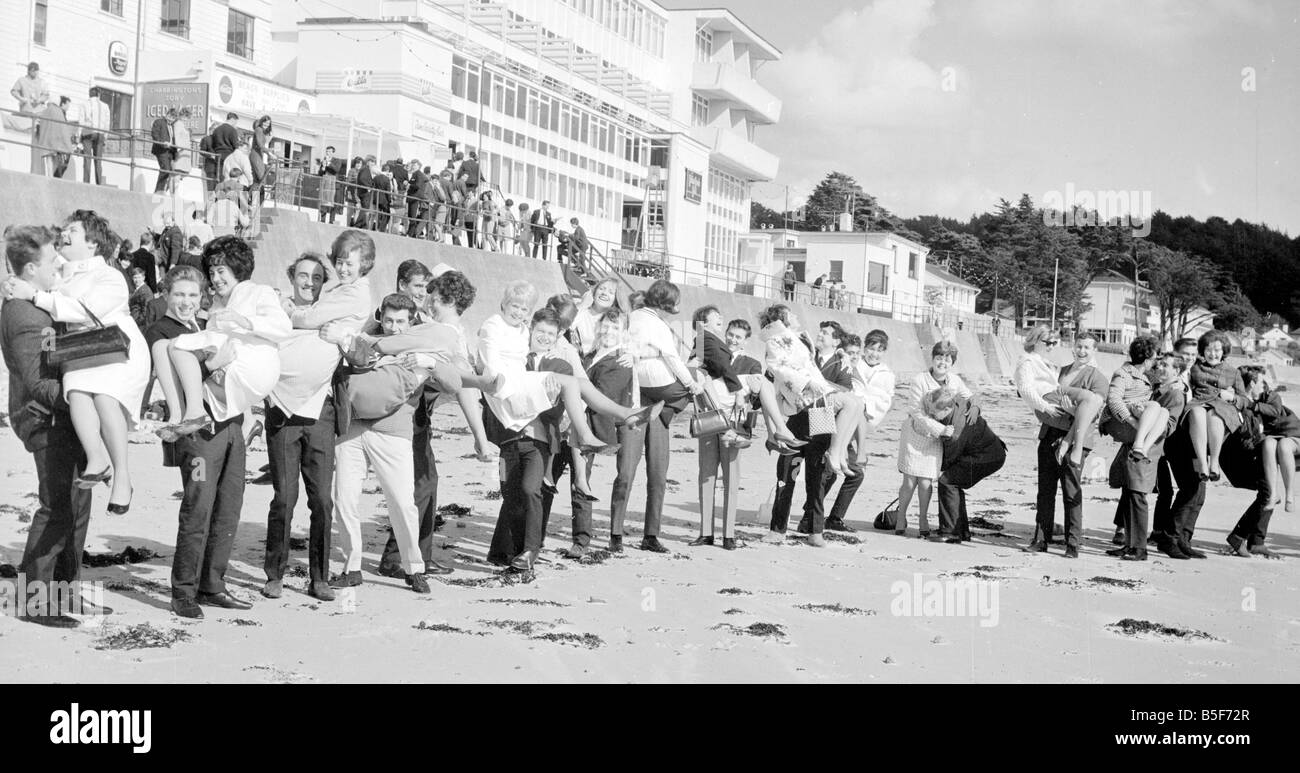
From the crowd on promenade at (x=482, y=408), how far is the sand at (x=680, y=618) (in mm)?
319

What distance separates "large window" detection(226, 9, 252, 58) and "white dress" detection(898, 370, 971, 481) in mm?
29334

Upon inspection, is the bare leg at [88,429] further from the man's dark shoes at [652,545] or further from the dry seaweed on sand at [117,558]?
the man's dark shoes at [652,545]

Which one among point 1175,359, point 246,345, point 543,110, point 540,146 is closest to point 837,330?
point 1175,359

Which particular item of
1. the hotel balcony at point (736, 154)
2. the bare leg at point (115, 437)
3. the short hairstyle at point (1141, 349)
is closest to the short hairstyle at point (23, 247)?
the bare leg at point (115, 437)

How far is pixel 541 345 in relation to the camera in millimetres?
8711

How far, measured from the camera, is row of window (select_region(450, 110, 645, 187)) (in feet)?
130

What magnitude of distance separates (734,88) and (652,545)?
175 ft

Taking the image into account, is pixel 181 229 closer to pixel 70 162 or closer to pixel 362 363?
pixel 70 162

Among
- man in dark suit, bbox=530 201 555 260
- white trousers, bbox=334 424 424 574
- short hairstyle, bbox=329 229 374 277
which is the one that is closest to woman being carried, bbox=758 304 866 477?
white trousers, bbox=334 424 424 574

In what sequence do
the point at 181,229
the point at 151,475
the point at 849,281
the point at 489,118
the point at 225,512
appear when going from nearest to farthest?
the point at 225,512, the point at 151,475, the point at 181,229, the point at 489,118, the point at 849,281

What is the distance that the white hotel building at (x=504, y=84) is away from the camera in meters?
30.3

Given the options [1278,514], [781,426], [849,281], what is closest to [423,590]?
[781,426]

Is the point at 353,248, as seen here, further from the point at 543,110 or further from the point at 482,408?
the point at 543,110

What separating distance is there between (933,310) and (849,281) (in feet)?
20.7
